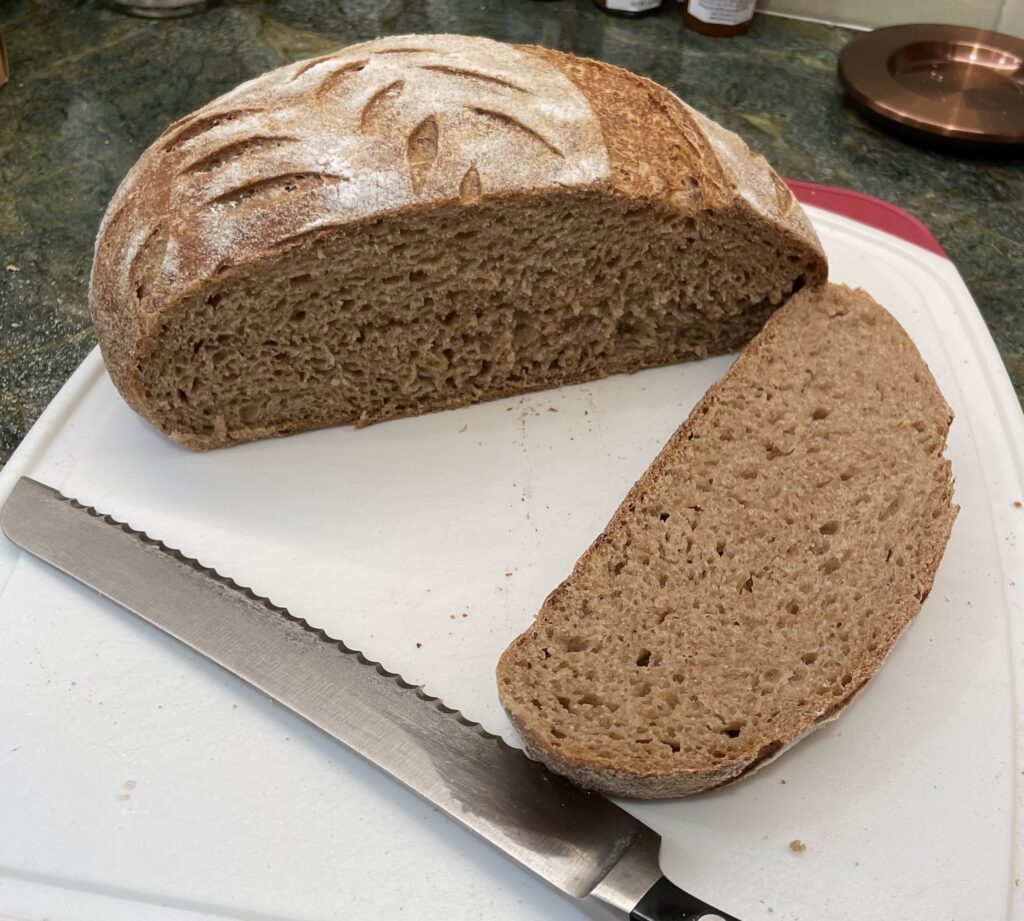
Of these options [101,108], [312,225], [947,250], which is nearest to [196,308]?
[312,225]

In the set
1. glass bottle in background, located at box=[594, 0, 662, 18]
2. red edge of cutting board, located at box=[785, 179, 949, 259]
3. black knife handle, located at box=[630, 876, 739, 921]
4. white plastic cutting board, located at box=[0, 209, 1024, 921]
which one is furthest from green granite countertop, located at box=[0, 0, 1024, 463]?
black knife handle, located at box=[630, 876, 739, 921]

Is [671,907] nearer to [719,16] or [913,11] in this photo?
[719,16]

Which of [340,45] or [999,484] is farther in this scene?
[340,45]

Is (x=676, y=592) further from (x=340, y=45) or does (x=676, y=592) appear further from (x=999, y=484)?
(x=340, y=45)

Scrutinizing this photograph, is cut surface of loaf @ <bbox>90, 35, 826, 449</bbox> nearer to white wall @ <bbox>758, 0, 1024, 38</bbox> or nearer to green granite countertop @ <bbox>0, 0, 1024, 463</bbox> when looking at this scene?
green granite countertop @ <bbox>0, 0, 1024, 463</bbox>

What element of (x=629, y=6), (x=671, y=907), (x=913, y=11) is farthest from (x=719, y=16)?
(x=671, y=907)

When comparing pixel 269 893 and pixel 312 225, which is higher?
pixel 312 225

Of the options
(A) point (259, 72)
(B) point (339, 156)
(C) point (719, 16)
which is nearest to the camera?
(B) point (339, 156)
